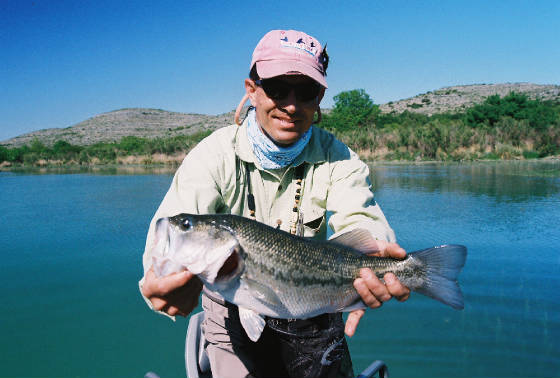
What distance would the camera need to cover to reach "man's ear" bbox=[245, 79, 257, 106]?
333cm

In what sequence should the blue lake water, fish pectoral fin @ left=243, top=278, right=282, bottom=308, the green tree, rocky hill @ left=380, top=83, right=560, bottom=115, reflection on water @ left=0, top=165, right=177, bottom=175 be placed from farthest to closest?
rocky hill @ left=380, top=83, right=560, bottom=115
the green tree
reflection on water @ left=0, top=165, right=177, bottom=175
the blue lake water
fish pectoral fin @ left=243, top=278, right=282, bottom=308

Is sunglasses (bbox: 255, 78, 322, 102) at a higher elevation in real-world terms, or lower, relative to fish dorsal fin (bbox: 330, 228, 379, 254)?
higher

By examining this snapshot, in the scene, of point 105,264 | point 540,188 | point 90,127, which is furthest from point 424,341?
point 90,127

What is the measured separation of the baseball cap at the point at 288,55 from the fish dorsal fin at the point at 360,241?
1.17 meters

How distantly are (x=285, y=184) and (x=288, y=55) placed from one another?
1.04 m

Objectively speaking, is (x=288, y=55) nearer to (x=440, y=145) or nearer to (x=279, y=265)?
(x=279, y=265)

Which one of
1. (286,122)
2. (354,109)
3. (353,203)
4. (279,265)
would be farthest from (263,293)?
(354,109)

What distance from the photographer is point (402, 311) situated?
576 centimetres

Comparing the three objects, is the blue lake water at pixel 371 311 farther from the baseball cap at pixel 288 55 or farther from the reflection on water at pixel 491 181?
the baseball cap at pixel 288 55

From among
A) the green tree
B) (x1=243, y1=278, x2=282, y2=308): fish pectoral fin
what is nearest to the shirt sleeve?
(x1=243, y1=278, x2=282, y2=308): fish pectoral fin

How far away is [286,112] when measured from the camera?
314 centimetres

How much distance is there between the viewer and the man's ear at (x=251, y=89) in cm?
333

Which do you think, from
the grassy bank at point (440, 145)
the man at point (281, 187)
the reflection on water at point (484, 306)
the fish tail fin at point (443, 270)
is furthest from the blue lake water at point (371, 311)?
the grassy bank at point (440, 145)

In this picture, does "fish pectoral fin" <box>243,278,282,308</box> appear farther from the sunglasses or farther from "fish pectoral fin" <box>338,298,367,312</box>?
the sunglasses
